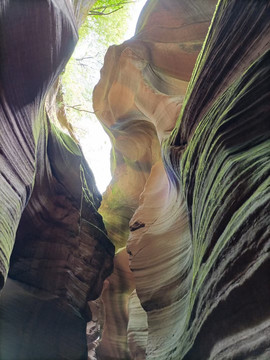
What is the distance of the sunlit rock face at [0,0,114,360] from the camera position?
348cm

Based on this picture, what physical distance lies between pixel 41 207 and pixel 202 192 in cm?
378

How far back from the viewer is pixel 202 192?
3.22m

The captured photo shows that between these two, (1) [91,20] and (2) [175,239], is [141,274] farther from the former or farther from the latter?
(1) [91,20]

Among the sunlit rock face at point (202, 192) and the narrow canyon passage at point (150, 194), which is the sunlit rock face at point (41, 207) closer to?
the narrow canyon passage at point (150, 194)

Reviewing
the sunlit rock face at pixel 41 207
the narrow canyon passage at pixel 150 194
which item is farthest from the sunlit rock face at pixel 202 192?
the sunlit rock face at pixel 41 207

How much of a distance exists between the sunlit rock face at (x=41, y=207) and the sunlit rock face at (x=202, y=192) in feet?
3.94

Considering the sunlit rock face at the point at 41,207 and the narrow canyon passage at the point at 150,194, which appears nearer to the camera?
the narrow canyon passage at the point at 150,194

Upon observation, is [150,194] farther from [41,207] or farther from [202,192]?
[202,192]

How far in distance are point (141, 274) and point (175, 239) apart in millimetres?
903

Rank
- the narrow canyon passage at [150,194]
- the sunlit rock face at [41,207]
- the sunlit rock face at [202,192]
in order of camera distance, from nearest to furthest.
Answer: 1. the sunlit rock face at [202,192]
2. the narrow canyon passage at [150,194]
3. the sunlit rock face at [41,207]

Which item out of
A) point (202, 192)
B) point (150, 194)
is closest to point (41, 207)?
point (150, 194)

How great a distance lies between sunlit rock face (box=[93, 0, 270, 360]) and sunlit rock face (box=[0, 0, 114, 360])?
3.94 feet

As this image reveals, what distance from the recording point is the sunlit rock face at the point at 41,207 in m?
3.48

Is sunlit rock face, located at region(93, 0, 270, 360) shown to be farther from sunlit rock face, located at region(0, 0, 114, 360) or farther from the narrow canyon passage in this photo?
sunlit rock face, located at region(0, 0, 114, 360)
